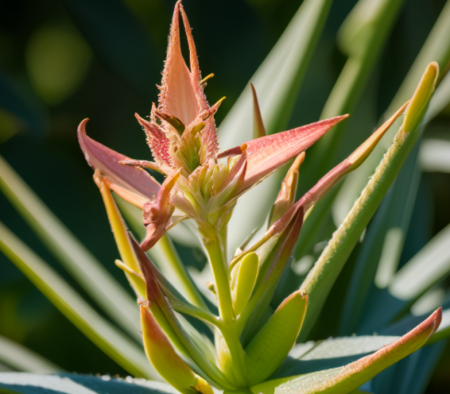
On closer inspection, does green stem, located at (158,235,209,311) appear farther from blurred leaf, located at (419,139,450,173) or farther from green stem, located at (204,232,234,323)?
blurred leaf, located at (419,139,450,173)

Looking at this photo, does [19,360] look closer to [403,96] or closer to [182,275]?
[182,275]

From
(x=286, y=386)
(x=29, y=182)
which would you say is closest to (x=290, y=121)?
(x=286, y=386)

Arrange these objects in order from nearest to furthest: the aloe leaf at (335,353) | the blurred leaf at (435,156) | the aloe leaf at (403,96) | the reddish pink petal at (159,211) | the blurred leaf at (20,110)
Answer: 1. the reddish pink petal at (159,211)
2. the aloe leaf at (335,353)
3. the aloe leaf at (403,96)
4. the blurred leaf at (435,156)
5. the blurred leaf at (20,110)

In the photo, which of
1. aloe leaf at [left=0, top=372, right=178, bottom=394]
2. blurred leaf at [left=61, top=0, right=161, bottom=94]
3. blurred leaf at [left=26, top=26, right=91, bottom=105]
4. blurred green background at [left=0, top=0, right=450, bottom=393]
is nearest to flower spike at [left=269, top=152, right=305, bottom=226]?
aloe leaf at [left=0, top=372, right=178, bottom=394]

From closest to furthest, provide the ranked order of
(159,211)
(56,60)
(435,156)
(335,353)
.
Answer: (159,211), (335,353), (435,156), (56,60)

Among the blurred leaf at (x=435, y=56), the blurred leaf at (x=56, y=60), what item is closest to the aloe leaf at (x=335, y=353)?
the blurred leaf at (x=435, y=56)

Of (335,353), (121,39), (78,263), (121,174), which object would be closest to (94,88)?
(121,39)

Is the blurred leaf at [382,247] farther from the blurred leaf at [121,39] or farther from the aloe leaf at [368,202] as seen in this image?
the blurred leaf at [121,39]
